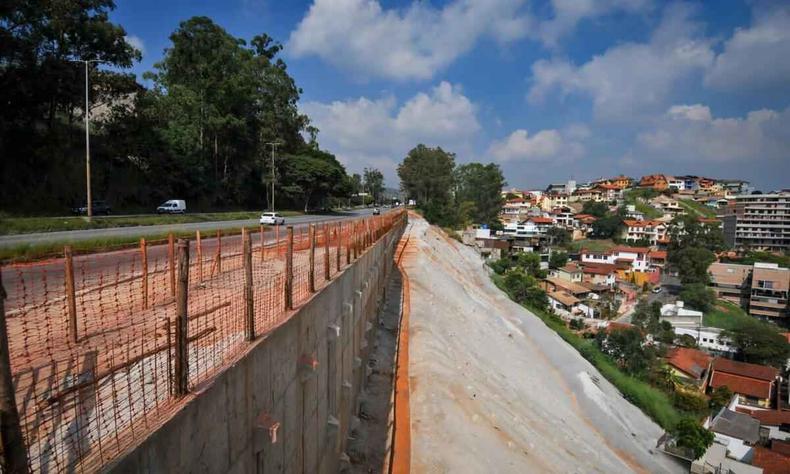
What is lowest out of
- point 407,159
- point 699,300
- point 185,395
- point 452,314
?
point 699,300

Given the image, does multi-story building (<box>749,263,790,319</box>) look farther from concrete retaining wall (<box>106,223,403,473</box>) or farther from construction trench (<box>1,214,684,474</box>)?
concrete retaining wall (<box>106,223,403,473</box>)

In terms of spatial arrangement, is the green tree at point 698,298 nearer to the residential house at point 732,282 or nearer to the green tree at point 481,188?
the residential house at point 732,282

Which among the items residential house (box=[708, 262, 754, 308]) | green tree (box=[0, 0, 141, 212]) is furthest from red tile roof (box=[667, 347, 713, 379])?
green tree (box=[0, 0, 141, 212])

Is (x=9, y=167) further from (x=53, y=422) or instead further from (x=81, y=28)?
(x=53, y=422)

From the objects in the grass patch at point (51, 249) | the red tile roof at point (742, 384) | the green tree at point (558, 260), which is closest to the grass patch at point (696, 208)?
the green tree at point (558, 260)

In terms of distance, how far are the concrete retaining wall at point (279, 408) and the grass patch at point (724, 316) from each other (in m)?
66.3

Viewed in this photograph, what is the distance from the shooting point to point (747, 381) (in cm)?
3797

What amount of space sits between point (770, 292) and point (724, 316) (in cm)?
826

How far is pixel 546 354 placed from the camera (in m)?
22.2

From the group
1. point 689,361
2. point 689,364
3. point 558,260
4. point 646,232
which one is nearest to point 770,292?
point 558,260

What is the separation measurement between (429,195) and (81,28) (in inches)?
2002

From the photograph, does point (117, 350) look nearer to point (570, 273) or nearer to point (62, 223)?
point (62, 223)

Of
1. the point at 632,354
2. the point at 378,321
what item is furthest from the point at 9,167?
the point at 632,354

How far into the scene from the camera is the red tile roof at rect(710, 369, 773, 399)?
3662 centimetres
